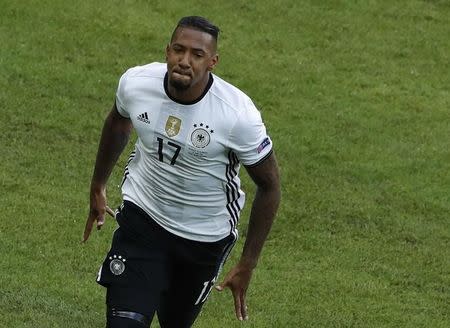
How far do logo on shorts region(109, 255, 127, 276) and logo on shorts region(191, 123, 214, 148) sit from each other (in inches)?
30.4

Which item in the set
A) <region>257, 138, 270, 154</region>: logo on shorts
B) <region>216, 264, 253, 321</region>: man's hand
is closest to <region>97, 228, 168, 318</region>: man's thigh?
<region>216, 264, 253, 321</region>: man's hand

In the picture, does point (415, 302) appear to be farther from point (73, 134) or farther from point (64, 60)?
point (64, 60)

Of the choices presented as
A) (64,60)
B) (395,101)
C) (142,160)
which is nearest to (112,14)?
(64,60)

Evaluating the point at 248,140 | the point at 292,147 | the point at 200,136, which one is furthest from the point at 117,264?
the point at 292,147

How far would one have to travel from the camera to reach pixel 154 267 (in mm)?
6496

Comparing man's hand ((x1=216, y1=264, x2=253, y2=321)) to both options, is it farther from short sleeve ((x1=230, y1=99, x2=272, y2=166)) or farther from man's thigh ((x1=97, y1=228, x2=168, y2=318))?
short sleeve ((x1=230, y1=99, x2=272, y2=166))

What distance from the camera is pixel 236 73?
15.0 m

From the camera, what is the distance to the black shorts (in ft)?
21.1

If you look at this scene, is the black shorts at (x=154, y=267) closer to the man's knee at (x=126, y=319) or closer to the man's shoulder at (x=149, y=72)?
the man's knee at (x=126, y=319)

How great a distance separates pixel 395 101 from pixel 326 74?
109 centimetres

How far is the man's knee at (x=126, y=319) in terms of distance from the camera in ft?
20.7

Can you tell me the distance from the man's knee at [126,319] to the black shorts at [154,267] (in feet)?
0.09

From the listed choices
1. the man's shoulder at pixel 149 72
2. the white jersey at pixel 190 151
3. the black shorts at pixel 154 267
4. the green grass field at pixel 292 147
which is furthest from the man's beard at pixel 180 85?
the green grass field at pixel 292 147

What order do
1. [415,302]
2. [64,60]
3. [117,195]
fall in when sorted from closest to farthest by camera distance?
1. [415,302]
2. [117,195]
3. [64,60]
